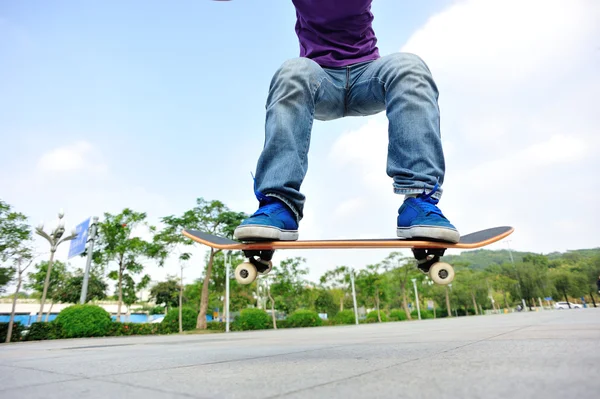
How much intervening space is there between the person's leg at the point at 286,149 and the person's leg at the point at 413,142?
12.2 inches

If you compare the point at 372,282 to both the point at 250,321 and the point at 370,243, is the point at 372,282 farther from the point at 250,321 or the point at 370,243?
the point at 370,243

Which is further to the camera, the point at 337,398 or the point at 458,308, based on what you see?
the point at 458,308

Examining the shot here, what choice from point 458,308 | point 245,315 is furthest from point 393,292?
point 245,315

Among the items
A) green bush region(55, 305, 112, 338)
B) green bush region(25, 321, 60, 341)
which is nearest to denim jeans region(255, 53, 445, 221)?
green bush region(55, 305, 112, 338)

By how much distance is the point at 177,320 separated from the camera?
1445cm

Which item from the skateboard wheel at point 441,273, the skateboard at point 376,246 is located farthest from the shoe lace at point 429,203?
the skateboard wheel at point 441,273

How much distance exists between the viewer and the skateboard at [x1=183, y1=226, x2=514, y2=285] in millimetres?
1263

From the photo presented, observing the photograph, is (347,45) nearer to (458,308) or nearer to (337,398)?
(337,398)

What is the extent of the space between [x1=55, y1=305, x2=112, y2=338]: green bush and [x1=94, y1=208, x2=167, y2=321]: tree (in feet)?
23.9

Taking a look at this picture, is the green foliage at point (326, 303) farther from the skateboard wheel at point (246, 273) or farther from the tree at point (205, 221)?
the skateboard wheel at point (246, 273)

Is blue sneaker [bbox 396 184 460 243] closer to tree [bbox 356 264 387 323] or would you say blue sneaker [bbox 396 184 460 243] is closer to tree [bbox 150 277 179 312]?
tree [bbox 356 264 387 323]

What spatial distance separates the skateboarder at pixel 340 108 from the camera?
1.27 m

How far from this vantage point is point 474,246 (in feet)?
4.33

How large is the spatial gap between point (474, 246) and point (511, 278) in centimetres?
4869
